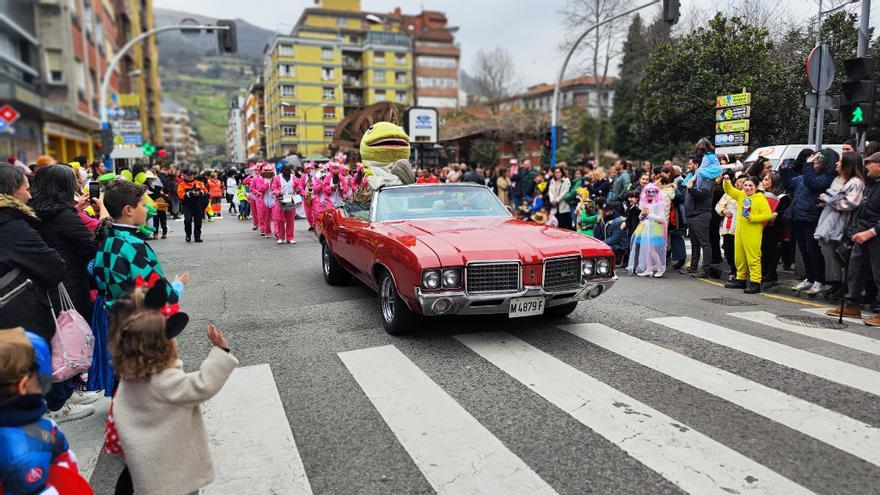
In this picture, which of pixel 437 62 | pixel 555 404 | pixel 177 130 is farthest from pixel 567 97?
pixel 177 130

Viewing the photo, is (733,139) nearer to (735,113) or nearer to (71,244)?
(735,113)

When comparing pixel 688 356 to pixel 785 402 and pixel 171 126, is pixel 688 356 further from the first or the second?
pixel 171 126

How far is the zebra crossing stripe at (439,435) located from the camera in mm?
3129

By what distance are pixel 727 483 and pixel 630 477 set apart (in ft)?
1.60

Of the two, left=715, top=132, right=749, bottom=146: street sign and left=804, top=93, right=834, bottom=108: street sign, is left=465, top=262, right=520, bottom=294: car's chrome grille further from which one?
left=715, top=132, right=749, bottom=146: street sign

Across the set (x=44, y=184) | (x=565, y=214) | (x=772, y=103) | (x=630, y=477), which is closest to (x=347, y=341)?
(x=44, y=184)

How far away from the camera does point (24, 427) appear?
6.96 feet

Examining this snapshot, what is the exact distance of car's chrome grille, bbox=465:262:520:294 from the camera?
202 inches

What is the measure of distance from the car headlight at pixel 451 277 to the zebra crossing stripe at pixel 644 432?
69cm

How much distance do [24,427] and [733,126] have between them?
17162mm

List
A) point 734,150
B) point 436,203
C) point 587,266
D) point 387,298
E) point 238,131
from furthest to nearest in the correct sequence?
point 238,131 → point 734,150 → point 436,203 → point 387,298 → point 587,266

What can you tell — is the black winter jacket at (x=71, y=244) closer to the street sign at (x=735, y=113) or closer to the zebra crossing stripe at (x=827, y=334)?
the zebra crossing stripe at (x=827, y=334)

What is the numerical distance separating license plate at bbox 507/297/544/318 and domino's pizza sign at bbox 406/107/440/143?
71.0 feet

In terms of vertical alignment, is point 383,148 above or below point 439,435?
above
